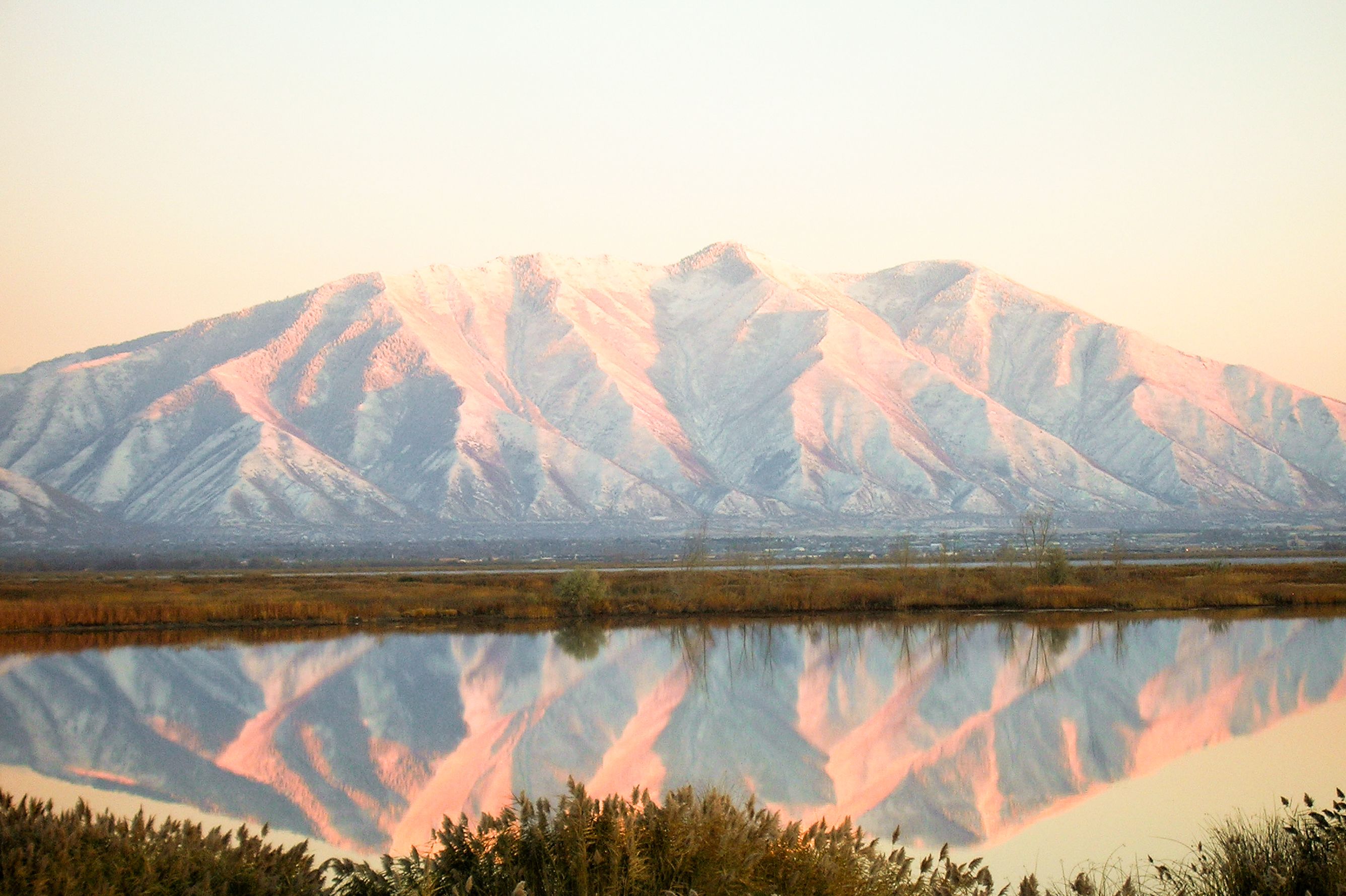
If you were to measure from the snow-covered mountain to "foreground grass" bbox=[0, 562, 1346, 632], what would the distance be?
3103 inches

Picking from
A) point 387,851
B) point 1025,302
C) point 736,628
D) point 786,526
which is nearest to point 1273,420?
point 1025,302

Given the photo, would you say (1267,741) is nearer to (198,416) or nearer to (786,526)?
(786,526)

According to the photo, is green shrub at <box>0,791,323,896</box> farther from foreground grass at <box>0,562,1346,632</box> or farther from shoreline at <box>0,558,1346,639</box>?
foreground grass at <box>0,562,1346,632</box>

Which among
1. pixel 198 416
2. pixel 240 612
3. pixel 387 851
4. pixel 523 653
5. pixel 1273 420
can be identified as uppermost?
pixel 387 851

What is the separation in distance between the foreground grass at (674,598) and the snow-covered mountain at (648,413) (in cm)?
7881

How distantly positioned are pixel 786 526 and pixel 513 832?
11873cm

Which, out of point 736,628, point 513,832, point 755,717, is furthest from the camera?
point 736,628

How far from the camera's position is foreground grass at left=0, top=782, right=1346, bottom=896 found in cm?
791

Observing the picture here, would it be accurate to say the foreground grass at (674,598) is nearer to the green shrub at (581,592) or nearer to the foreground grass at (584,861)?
the green shrub at (581,592)

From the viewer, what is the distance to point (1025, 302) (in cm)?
17400

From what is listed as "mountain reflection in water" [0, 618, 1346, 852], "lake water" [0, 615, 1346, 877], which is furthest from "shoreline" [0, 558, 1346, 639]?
"lake water" [0, 615, 1346, 877]

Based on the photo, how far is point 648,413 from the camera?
151m

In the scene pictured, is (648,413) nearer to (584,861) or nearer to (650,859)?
(650,859)

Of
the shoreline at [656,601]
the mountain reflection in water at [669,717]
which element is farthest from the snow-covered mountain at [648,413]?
the mountain reflection in water at [669,717]
